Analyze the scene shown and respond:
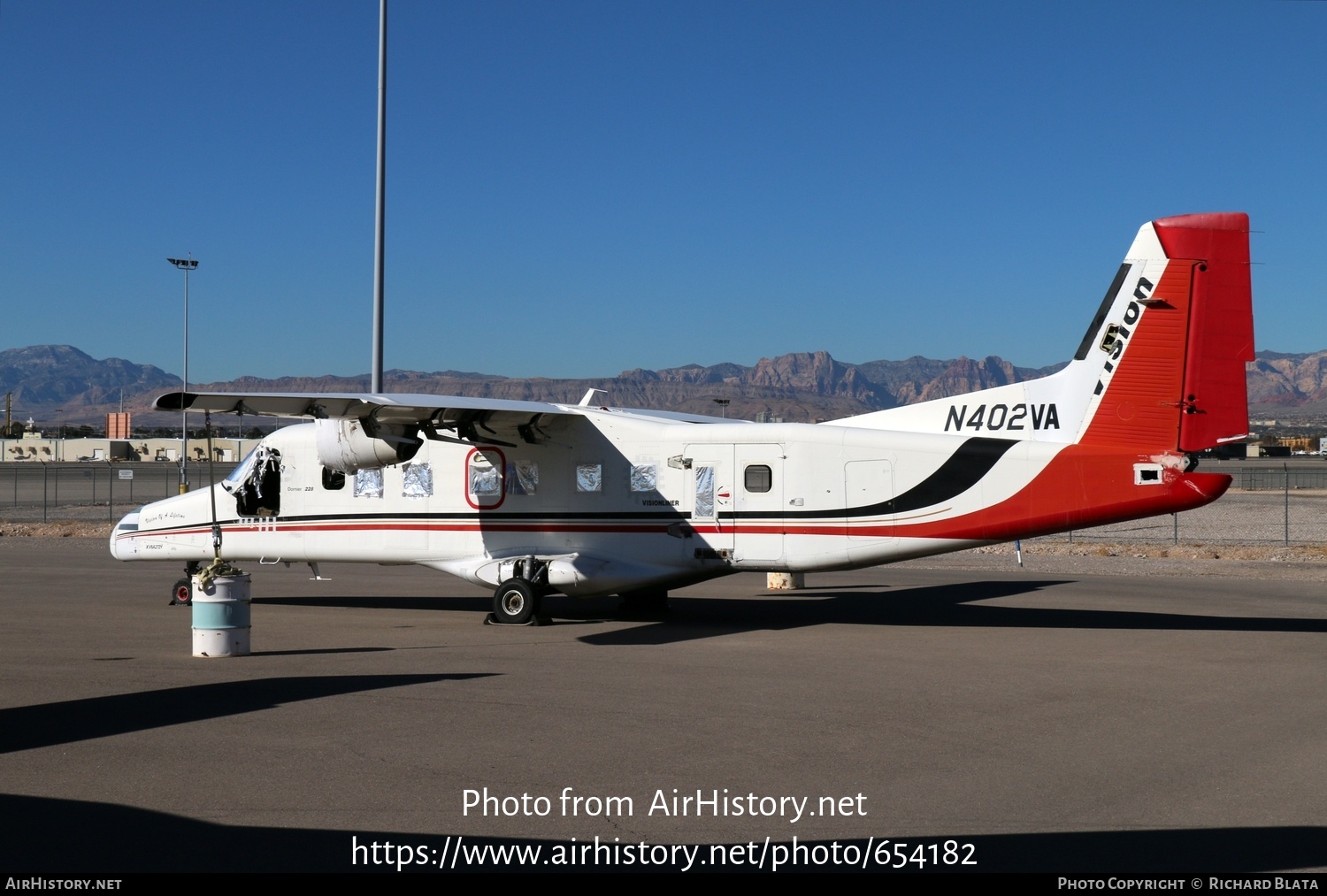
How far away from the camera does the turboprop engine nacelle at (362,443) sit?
15.4m

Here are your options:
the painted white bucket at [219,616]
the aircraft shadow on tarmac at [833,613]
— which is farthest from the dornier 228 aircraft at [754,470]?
the painted white bucket at [219,616]

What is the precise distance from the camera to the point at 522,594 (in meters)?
15.5

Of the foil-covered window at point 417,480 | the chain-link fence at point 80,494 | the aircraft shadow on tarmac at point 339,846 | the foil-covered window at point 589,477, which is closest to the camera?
the aircraft shadow on tarmac at point 339,846

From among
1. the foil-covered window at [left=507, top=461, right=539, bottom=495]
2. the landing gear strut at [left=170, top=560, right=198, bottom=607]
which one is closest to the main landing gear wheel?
the foil-covered window at [left=507, top=461, right=539, bottom=495]

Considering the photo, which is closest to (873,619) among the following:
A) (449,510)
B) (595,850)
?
(449,510)

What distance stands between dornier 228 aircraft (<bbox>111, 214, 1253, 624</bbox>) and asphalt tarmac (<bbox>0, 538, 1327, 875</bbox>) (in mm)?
1236

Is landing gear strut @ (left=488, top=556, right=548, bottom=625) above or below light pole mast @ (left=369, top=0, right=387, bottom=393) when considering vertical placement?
below

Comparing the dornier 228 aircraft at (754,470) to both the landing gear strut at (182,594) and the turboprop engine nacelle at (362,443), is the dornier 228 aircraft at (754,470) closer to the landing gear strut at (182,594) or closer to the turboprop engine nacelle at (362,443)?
the turboprop engine nacelle at (362,443)

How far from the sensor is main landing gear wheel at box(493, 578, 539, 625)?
15.5 m

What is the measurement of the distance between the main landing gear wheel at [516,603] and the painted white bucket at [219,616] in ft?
13.2

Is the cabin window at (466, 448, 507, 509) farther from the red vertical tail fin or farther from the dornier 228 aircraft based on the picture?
the red vertical tail fin

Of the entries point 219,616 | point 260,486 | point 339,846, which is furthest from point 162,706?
point 260,486

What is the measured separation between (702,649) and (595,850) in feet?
24.5

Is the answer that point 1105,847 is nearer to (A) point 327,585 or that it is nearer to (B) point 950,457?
(B) point 950,457
